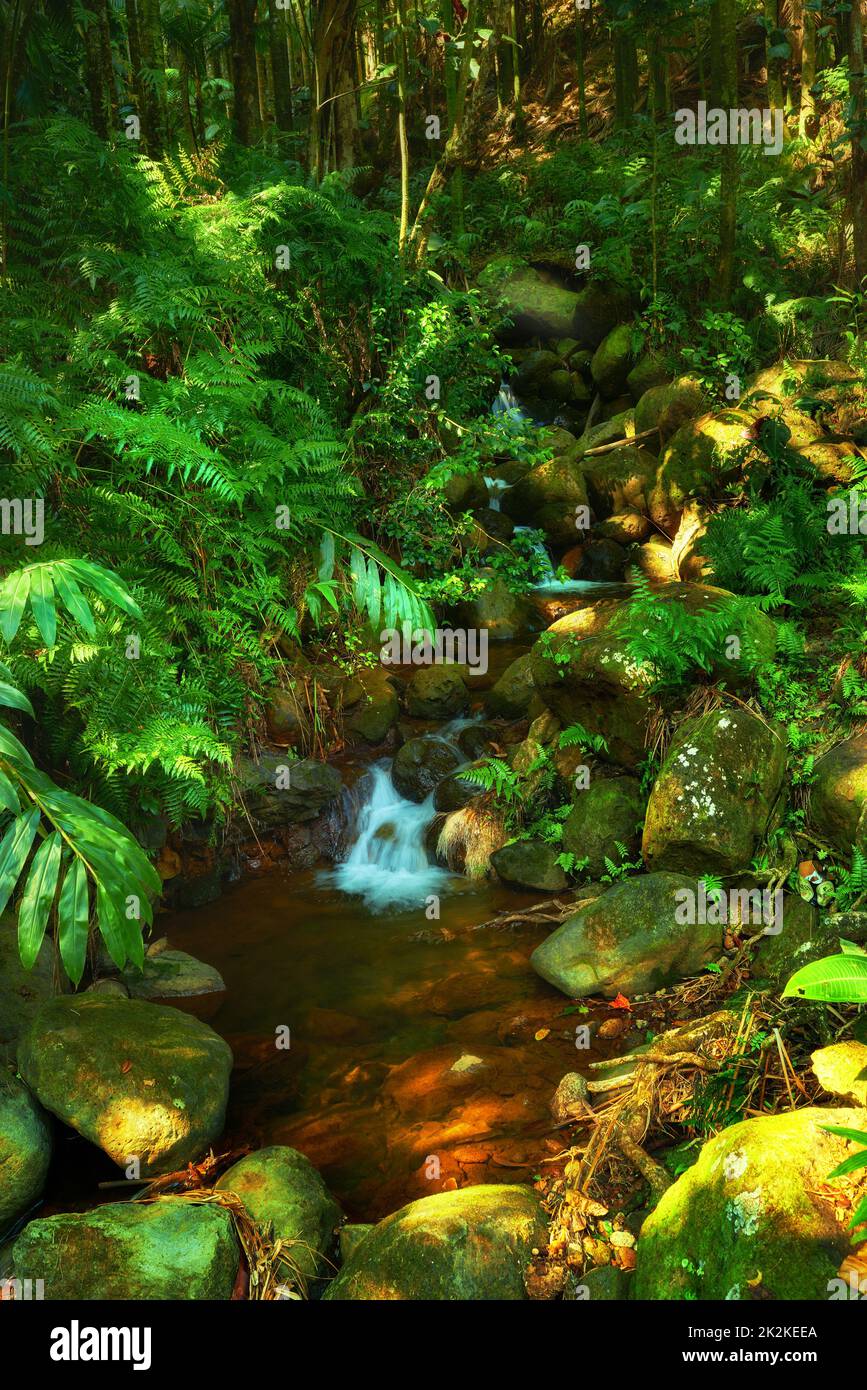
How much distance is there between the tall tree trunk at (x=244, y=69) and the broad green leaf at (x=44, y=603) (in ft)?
27.8

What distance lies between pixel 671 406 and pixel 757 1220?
8683mm

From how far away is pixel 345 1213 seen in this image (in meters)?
3.92

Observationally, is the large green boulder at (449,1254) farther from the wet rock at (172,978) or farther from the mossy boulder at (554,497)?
the mossy boulder at (554,497)

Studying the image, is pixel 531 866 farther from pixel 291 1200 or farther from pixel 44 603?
pixel 44 603

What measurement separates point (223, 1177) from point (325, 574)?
13.0 ft

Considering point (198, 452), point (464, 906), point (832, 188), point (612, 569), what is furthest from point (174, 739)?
point (832, 188)

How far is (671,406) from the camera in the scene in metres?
9.75

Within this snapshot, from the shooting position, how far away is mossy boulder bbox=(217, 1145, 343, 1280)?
11.8 feet

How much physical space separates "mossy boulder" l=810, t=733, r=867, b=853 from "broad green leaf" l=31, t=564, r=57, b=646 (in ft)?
13.4

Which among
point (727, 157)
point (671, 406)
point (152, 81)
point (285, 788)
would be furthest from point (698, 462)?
point (152, 81)

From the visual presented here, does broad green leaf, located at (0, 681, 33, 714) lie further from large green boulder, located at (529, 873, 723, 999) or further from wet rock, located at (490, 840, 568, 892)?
wet rock, located at (490, 840, 568, 892)

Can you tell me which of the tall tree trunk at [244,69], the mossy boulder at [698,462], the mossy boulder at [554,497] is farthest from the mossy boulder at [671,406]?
the tall tree trunk at [244,69]

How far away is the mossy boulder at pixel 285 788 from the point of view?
6641 mm
